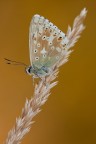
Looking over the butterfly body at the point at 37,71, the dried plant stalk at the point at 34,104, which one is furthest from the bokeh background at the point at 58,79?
the dried plant stalk at the point at 34,104

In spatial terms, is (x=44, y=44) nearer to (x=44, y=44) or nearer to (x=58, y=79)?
(x=44, y=44)

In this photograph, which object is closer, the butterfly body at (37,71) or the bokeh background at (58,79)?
the butterfly body at (37,71)

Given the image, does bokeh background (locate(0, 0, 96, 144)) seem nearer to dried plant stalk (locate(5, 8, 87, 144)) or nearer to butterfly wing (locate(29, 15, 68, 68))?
butterfly wing (locate(29, 15, 68, 68))

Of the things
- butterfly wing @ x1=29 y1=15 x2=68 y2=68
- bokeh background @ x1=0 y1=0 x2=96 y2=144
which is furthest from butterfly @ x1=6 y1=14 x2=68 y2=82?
bokeh background @ x1=0 y1=0 x2=96 y2=144

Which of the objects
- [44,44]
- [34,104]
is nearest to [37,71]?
[44,44]

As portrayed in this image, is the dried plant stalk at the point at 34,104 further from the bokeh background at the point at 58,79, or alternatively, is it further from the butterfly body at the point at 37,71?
the bokeh background at the point at 58,79

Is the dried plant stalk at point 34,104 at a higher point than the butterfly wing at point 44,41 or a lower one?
lower
